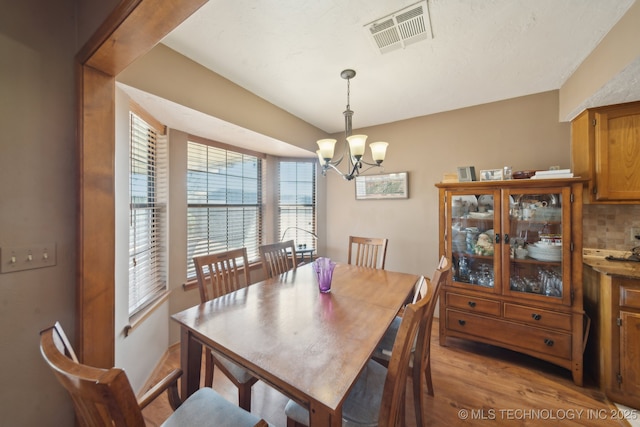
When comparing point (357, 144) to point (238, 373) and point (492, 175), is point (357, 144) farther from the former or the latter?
point (238, 373)

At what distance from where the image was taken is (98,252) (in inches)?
49.8

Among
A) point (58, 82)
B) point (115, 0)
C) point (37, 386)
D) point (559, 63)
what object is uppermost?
point (559, 63)

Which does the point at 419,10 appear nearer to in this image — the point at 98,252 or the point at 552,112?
the point at 552,112

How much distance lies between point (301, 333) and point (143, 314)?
1462mm

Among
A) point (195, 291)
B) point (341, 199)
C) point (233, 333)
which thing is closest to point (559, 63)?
point (341, 199)

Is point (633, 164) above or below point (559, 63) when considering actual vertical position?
below

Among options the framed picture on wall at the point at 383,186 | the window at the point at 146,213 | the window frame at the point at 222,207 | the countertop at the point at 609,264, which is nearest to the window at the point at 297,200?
the window frame at the point at 222,207

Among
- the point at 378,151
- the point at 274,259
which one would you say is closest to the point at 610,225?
the point at 378,151

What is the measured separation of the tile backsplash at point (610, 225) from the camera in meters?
2.01

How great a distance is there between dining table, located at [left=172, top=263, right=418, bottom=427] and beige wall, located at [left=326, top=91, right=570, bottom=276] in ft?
3.75

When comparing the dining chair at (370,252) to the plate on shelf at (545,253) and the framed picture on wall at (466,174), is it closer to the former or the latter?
the framed picture on wall at (466,174)

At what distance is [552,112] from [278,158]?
121 inches

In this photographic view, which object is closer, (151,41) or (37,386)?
(151,41)

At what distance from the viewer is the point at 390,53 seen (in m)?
1.74
